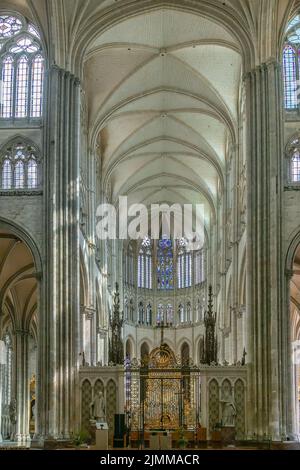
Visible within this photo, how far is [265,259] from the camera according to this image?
39.7m

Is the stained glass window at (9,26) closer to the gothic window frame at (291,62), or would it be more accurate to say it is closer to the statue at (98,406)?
the gothic window frame at (291,62)

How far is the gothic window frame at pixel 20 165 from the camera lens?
41750 millimetres

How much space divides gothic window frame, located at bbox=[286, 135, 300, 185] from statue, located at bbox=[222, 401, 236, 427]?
1014 centimetres

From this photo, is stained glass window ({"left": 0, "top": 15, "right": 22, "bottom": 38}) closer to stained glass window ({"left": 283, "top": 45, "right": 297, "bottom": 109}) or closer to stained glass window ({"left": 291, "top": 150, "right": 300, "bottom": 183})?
stained glass window ({"left": 283, "top": 45, "right": 297, "bottom": 109})

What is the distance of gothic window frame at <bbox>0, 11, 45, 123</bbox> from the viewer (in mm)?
43125

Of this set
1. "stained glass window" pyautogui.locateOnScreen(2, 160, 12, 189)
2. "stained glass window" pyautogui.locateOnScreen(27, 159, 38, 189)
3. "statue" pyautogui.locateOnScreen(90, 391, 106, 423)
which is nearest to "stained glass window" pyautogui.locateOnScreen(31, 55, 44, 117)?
"stained glass window" pyautogui.locateOnScreen(27, 159, 38, 189)

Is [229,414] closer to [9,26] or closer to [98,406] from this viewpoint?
[98,406]

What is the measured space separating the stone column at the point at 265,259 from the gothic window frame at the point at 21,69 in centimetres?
1018

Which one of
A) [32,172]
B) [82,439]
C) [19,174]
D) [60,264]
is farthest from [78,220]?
[82,439]

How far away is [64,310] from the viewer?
1572 inches

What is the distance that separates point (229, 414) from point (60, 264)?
9984mm

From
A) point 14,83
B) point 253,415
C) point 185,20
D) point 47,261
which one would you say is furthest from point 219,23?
point 253,415

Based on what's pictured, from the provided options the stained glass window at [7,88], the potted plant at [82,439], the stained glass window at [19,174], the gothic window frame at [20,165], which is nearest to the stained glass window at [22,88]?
the stained glass window at [7,88]
